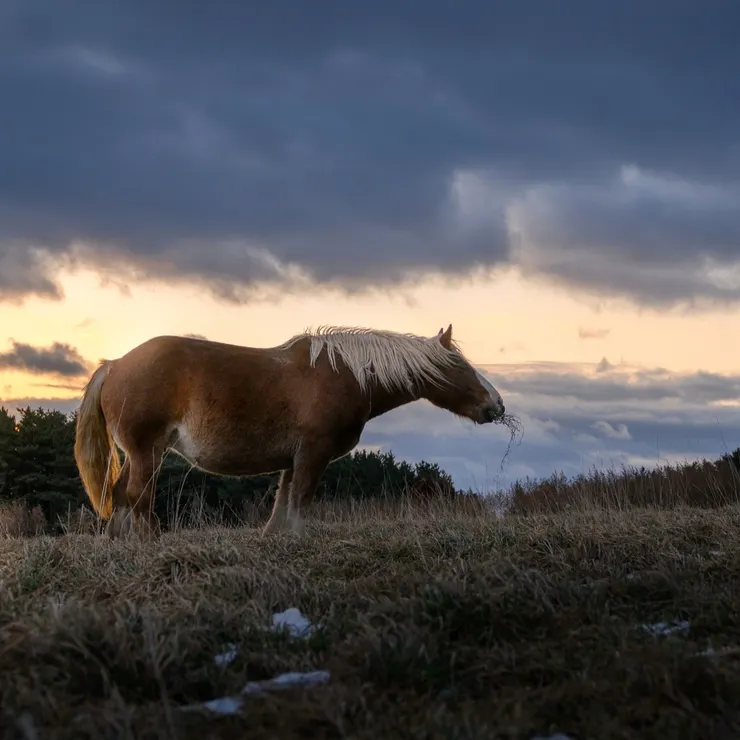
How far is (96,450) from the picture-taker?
26.3 ft

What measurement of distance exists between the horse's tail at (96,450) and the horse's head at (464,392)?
2875 millimetres

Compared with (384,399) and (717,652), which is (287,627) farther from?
(384,399)

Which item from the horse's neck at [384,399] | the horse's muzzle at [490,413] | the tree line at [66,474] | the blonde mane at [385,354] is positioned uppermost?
the blonde mane at [385,354]

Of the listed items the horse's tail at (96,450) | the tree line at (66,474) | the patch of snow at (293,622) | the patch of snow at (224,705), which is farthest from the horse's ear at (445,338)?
the tree line at (66,474)

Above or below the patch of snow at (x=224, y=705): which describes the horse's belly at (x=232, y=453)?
above

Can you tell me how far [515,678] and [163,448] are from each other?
185 inches

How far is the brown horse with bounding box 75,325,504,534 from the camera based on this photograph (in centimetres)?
737

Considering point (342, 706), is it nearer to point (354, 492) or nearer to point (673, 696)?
point (673, 696)

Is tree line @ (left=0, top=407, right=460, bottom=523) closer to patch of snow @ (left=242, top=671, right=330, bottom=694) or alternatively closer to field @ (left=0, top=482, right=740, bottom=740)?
field @ (left=0, top=482, right=740, bottom=740)

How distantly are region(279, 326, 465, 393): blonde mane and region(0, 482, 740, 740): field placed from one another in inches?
77.7

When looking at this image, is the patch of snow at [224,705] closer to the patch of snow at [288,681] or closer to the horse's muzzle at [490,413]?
the patch of snow at [288,681]

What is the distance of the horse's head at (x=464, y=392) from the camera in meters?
8.18

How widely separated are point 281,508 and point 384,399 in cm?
130

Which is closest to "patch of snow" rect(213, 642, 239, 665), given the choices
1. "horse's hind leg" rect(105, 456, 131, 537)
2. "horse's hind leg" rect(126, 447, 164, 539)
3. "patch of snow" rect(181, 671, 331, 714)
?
"patch of snow" rect(181, 671, 331, 714)
